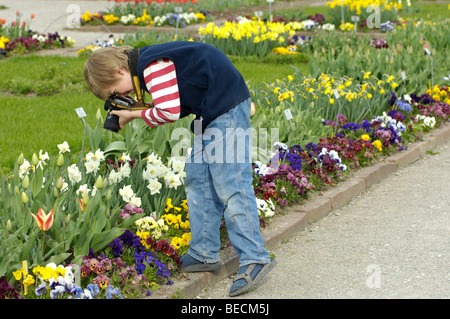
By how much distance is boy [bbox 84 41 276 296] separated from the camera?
3299 mm

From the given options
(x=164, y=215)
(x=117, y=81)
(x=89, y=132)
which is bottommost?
(x=164, y=215)

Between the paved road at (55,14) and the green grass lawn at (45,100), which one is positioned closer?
the green grass lawn at (45,100)

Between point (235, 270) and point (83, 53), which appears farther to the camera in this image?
point (83, 53)

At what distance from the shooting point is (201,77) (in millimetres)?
3352

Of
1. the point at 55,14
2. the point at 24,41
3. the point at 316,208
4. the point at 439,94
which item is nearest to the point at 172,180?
the point at 316,208

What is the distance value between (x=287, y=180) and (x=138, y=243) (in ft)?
4.79

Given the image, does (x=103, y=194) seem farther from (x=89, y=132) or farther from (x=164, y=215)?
(x=89, y=132)

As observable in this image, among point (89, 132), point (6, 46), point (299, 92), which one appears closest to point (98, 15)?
point (6, 46)

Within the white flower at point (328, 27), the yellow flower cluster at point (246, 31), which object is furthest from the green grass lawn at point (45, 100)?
the white flower at point (328, 27)

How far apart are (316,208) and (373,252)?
26.5 inches

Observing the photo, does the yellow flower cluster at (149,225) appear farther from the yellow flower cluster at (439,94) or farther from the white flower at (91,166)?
the yellow flower cluster at (439,94)

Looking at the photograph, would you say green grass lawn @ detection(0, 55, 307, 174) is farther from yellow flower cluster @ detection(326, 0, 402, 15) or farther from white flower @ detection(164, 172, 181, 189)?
yellow flower cluster @ detection(326, 0, 402, 15)

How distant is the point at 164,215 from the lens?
3.92 metres

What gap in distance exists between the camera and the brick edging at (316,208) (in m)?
3.53
